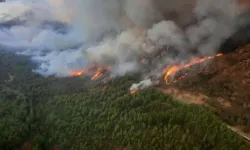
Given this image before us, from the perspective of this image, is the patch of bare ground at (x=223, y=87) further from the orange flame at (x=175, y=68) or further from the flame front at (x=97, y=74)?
the flame front at (x=97, y=74)

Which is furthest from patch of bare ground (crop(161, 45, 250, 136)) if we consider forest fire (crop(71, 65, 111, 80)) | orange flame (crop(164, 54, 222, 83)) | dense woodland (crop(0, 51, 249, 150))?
forest fire (crop(71, 65, 111, 80))

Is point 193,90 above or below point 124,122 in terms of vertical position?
above

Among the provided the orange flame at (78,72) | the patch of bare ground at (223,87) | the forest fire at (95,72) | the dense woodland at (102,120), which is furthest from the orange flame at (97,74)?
the patch of bare ground at (223,87)

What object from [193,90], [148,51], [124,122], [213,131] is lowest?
[213,131]

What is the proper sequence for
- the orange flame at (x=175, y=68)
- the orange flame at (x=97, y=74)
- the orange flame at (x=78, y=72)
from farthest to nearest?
the orange flame at (x=78, y=72), the orange flame at (x=97, y=74), the orange flame at (x=175, y=68)

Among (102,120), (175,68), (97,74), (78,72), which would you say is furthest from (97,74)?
(102,120)

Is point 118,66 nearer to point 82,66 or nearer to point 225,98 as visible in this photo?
point 82,66

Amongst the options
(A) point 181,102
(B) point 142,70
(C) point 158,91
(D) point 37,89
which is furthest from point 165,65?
(D) point 37,89
